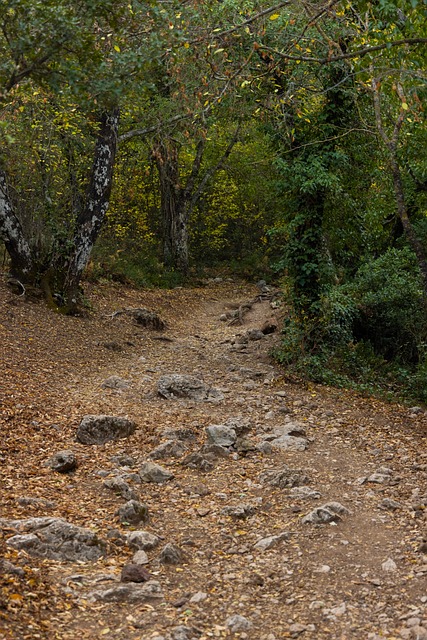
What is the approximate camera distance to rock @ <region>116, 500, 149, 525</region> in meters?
5.73

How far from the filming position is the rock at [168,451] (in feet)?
24.2

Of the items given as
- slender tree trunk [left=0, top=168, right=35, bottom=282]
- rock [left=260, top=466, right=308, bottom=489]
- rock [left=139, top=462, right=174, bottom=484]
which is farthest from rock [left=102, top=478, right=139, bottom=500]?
slender tree trunk [left=0, top=168, right=35, bottom=282]

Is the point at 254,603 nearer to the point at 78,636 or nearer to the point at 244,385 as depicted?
the point at 78,636

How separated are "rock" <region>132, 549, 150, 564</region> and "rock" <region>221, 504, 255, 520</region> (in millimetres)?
1118

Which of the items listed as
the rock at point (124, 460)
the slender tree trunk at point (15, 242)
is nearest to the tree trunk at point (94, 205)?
the slender tree trunk at point (15, 242)

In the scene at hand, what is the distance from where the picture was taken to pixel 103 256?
19406 mm

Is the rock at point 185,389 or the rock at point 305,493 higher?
the rock at point 305,493

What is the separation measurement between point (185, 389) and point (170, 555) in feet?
15.5

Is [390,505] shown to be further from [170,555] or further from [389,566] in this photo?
[170,555]

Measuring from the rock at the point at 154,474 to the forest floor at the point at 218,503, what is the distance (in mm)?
86

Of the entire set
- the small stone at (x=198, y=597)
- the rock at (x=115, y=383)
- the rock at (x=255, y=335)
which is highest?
the small stone at (x=198, y=597)

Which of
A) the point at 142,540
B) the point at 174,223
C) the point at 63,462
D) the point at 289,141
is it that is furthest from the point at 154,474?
the point at 174,223

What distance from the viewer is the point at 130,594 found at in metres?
4.50

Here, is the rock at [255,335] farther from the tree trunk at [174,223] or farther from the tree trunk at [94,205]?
the tree trunk at [174,223]
